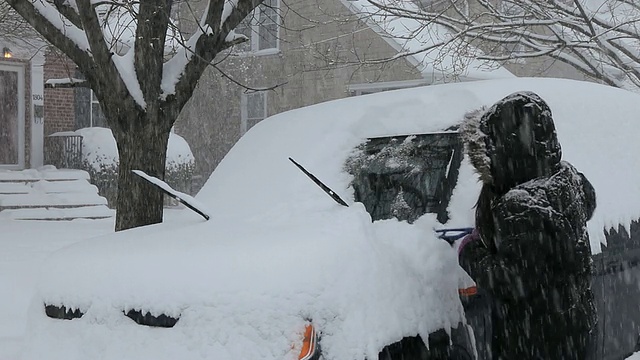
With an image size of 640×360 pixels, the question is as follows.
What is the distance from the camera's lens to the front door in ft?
59.3

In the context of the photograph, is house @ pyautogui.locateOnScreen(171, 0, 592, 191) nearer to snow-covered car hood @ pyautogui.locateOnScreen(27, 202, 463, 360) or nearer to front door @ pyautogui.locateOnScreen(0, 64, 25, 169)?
front door @ pyautogui.locateOnScreen(0, 64, 25, 169)

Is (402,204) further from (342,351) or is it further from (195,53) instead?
(195,53)

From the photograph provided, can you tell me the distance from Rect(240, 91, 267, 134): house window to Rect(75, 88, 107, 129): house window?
4.33m

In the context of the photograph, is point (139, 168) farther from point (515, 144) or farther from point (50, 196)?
point (50, 196)

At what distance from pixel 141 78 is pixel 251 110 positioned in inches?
660

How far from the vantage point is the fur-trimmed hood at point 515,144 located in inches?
146

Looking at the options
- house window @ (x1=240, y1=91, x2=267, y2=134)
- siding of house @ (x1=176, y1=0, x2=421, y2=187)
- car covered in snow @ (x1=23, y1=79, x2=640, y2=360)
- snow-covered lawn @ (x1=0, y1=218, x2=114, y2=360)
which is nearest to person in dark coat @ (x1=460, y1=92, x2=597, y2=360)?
car covered in snow @ (x1=23, y1=79, x2=640, y2=360)

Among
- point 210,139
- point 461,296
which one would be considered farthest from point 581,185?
point 210,139

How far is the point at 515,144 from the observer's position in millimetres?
3725

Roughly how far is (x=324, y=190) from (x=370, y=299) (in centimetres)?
95

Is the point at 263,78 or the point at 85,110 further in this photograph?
the point at 263,78

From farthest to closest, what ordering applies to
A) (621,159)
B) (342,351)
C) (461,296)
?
(621,159) → (461,296) → (342,351)

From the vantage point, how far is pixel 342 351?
322cm

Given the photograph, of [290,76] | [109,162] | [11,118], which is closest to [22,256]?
[109,162]
